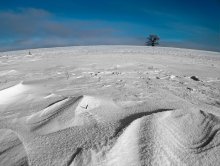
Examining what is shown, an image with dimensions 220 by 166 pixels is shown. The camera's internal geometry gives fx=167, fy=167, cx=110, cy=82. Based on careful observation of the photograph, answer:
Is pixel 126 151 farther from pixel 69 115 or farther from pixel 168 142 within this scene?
pixel 69 115

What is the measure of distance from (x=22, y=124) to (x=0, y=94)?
3.29ft

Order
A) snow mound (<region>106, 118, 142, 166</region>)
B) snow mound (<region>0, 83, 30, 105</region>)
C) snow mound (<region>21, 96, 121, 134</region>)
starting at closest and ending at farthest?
snow mound (<region>106, 118, 142, 166</region>)
snow mound (<region>21, 96, 121, 134</region>)
snow mound (<region>0, 83, 30, 105</region>)

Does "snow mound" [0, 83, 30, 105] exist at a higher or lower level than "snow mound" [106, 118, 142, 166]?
lower

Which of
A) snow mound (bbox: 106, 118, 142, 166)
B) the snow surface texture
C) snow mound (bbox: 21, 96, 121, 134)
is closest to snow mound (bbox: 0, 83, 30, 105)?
the snow surface texture

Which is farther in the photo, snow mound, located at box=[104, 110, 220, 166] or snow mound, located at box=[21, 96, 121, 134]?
snow mound, located at box=[21, 96, 121, 134]

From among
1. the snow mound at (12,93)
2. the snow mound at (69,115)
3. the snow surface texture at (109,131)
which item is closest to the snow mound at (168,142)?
the snow surface texture at (109,131)

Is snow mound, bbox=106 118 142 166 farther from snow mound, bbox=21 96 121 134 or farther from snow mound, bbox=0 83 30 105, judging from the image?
snow mound, bbox=0 83 30 105

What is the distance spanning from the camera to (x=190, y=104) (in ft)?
6.10

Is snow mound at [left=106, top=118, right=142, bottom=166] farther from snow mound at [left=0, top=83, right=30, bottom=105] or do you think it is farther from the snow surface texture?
snow mound at [left=0, top=83, right=30, bottom=105]

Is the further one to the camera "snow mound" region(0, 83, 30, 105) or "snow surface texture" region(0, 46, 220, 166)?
"snow mound" region(0, 83, 30, 105)

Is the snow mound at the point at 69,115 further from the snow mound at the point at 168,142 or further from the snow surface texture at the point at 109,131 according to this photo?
the snow mound at the point at 168,142

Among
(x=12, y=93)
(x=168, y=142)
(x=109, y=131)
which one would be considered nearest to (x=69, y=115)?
(x=109, y=131)

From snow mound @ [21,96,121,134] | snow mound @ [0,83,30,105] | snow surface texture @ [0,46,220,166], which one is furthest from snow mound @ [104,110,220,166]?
snow mound @ [0,83,30,105]

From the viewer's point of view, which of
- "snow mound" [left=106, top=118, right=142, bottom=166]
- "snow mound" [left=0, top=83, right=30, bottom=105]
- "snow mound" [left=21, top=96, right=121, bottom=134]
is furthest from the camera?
"snow mound" [left=0, top=83, right=30, bottom=105]
